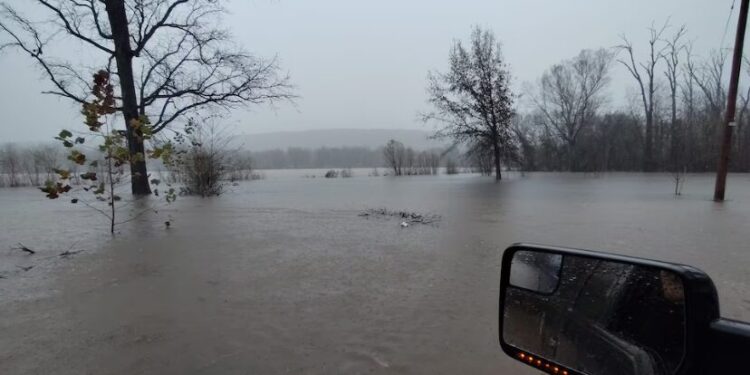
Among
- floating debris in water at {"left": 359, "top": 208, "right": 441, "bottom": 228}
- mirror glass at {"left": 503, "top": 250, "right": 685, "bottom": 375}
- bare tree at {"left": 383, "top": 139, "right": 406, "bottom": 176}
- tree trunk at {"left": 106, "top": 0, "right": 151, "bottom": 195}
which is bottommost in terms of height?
floating debris in water at {"left": 359, "top": 208, "right": 441, "bottom": 228}

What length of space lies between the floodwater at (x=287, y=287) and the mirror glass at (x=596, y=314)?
3.75ft

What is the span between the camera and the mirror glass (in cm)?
120

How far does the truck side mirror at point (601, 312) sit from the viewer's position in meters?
1.10

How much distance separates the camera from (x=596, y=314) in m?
1.48

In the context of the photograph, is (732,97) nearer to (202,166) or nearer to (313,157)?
(202,166)

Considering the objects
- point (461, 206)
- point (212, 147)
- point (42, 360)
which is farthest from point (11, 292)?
Result: point (212, 147)

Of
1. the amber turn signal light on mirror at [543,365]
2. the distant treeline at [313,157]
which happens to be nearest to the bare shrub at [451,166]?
the distant treeline at [313,157]

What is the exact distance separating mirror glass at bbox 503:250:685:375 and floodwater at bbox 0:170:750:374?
1142mm

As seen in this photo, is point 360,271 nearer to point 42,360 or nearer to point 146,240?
point 42,360

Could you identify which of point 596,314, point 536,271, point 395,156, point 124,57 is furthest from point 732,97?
point 395,156

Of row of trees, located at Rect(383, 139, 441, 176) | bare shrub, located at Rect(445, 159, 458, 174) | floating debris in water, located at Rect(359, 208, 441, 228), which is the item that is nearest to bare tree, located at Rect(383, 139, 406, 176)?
row of trees, located at Rect(383, 139, 441, 176)

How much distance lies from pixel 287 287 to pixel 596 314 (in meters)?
3.36

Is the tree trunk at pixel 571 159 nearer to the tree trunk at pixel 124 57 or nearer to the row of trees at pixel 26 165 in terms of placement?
the tree trunk at pixel 124 57

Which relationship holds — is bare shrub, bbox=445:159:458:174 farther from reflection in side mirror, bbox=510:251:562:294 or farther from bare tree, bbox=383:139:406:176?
reflection in side mirror, bbox=510:251:562:294
